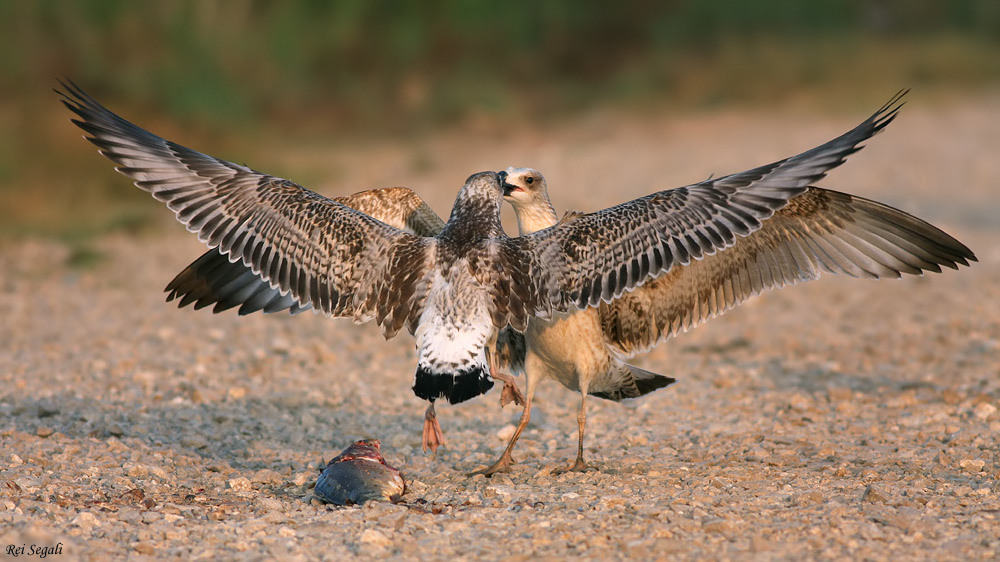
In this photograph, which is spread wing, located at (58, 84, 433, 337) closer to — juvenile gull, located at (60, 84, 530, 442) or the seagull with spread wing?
juvenile gull, located at (60, 84, 530, 442)

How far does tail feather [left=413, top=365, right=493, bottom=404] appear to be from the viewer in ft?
16.8

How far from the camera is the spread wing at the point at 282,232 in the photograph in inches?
220

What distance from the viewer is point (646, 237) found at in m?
5.38

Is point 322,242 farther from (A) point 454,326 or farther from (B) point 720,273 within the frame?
(B) point 720,273

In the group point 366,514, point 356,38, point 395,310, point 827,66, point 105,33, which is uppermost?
point 827,66

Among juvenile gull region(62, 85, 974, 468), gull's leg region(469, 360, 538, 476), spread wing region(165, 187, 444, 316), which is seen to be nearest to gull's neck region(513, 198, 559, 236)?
juvenile gull region(62, 85, 974, 468)

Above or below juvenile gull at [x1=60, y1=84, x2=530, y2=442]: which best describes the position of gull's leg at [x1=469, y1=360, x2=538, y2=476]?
below

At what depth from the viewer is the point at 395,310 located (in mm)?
5543

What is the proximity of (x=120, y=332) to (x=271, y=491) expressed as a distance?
423cm

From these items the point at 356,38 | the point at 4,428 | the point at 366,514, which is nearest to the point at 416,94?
the point at 356,38

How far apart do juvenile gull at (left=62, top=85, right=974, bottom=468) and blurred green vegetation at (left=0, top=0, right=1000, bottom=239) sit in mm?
7824

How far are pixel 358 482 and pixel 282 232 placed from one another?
1.32 metres

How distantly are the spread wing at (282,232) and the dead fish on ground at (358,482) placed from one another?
0.66 m

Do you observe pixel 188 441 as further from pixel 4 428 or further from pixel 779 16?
pixel 779 16
